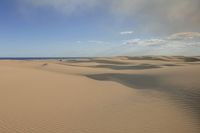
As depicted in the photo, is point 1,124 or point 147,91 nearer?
point 1,124

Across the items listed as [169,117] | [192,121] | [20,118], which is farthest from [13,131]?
[192,121]

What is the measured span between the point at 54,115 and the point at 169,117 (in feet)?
11.1

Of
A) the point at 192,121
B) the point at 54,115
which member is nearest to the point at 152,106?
the point at 192,121

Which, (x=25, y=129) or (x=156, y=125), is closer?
(x=25, y=129)

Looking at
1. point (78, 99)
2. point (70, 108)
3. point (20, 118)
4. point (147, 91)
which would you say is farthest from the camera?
point (147, 91)

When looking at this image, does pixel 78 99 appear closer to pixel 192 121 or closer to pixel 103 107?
pixel 103 107

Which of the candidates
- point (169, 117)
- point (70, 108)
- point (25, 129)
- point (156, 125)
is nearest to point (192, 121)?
point (169, 117)

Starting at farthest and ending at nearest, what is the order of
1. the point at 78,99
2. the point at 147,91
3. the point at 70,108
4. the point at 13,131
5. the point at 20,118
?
1. the point at 147,91
2. the point at 78,99
3. the point at 70,108
4. the point at 20,118
5. the point at 13,131

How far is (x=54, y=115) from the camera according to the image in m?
6.49

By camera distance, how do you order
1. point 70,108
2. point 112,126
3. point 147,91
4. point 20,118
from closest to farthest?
1. point 112,126
2. point 20,118
3. point 70,108
4. point 147,91

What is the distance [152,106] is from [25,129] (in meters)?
4.21

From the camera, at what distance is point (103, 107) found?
7441 millimetres

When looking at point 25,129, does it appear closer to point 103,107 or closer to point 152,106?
point 103,107

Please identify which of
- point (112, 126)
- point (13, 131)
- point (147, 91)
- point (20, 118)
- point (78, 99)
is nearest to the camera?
point (13, 131)
